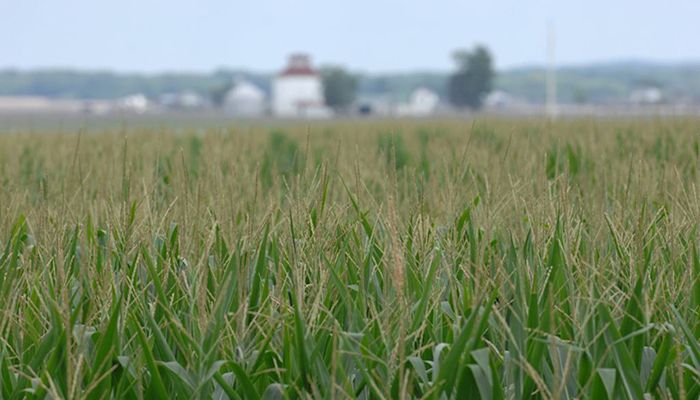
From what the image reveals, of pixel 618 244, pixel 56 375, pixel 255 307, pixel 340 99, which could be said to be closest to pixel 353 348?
pixel 255 307

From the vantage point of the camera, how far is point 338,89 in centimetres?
12456

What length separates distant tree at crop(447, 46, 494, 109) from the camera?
11994cm

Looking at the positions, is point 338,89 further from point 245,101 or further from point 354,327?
point 354,327

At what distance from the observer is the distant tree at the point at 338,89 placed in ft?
404

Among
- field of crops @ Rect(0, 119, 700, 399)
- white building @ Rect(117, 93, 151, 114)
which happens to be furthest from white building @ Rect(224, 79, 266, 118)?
field of crops @ Rect(0, 119, 700, 399)

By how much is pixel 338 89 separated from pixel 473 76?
15.4 meters

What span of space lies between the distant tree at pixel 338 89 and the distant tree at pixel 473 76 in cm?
1234

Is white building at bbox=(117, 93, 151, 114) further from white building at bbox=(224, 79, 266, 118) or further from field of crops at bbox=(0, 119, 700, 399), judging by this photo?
field of crops at bbox=(0, 119, 700, 399)

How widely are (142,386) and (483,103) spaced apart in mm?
124238

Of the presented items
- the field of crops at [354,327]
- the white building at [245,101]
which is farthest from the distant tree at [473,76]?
the field of crops at [354,327]

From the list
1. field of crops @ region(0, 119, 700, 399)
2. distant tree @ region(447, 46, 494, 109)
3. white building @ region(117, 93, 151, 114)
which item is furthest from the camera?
distant tree @ region(447, 46, 494, 109)

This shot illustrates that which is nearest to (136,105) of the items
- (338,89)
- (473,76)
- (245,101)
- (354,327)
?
(245,101)

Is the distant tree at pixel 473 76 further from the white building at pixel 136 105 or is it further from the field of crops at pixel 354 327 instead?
the field of crops at pixel 354 327

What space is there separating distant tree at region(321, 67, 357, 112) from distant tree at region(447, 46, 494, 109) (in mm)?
12341
